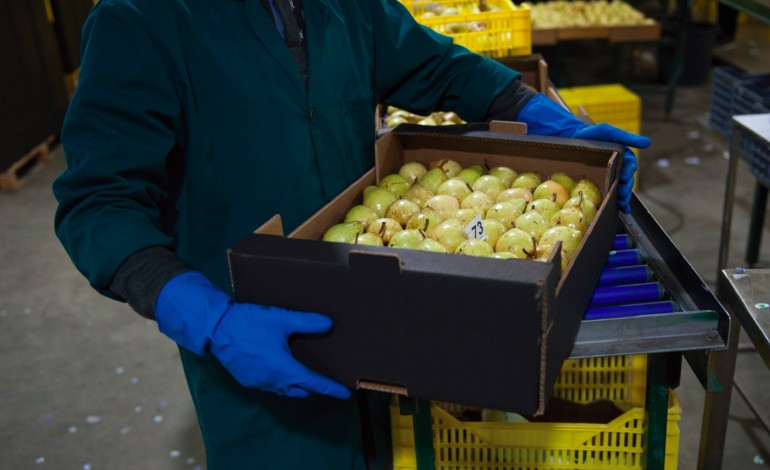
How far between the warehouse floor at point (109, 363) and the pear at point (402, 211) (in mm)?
1677

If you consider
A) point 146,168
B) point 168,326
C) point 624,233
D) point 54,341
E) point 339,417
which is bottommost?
point 54,341

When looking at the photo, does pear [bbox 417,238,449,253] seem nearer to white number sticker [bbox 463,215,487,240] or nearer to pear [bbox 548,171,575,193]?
white number sticker [bbox 463,215,487,240]

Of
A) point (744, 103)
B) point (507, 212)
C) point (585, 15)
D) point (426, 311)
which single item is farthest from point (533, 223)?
point (585, 15)

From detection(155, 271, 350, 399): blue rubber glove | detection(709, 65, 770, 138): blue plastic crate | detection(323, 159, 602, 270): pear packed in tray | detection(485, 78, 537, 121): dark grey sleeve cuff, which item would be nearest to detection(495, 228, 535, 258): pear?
detection(323, 159, 602, 270): pear packed in tray

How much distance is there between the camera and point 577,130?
6.48 ft

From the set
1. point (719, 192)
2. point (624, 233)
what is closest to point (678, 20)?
point (719, 192)

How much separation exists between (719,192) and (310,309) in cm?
437

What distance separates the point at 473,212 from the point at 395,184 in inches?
10.3

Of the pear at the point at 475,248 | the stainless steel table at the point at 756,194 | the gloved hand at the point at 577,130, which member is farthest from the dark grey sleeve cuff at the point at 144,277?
the stainless steel table at the point at 756,194

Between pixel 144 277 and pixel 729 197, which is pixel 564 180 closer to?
pixel 144 277

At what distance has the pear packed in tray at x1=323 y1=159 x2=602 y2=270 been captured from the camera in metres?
1.56

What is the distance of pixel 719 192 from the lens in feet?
16.3

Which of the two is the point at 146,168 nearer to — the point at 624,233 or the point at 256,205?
the point at 256,205

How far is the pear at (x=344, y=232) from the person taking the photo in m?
1.60
